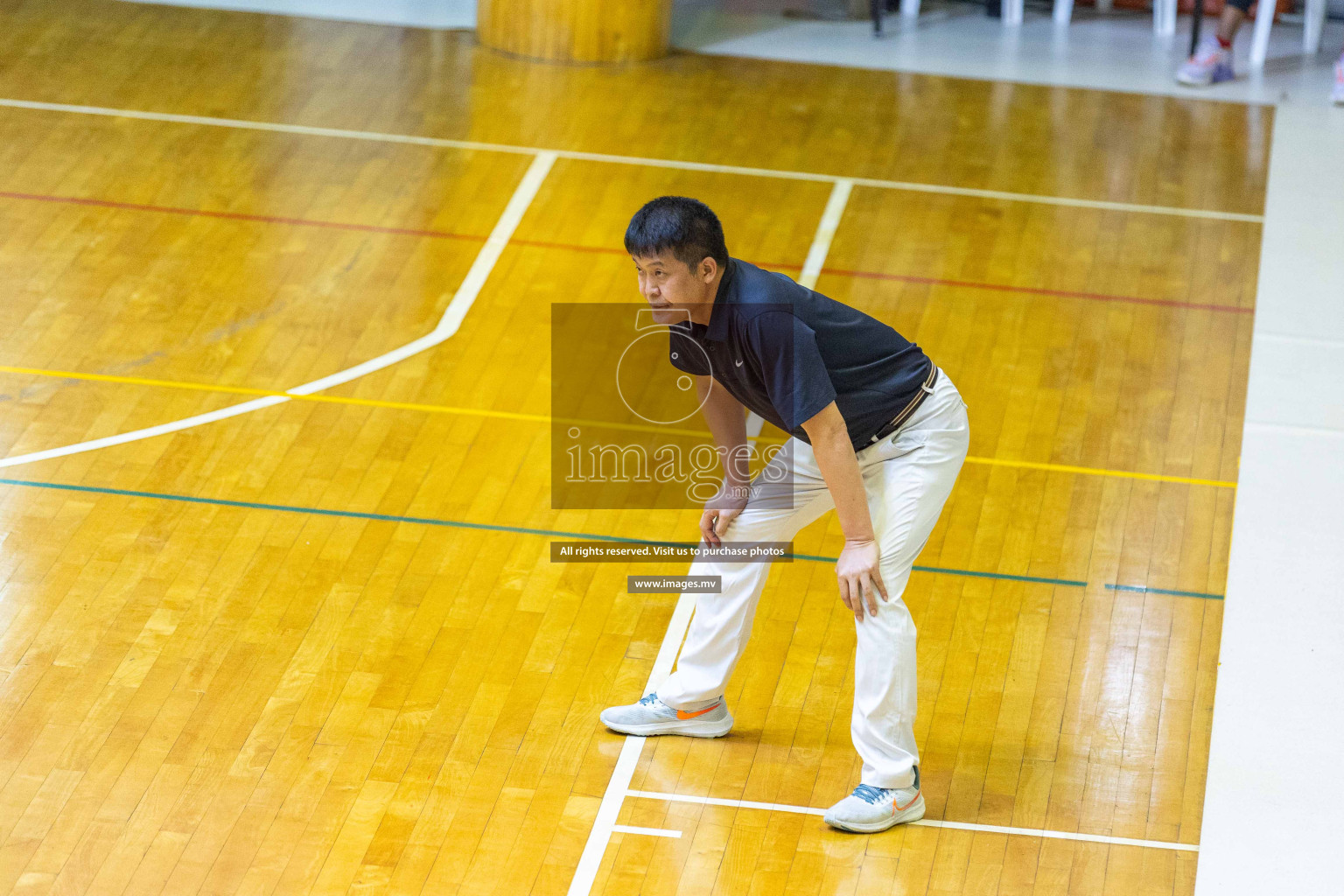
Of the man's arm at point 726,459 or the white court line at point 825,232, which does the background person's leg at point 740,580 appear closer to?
the man's arm at point 726,459

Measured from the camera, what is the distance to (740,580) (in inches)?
126

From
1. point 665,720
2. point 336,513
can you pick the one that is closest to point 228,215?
point 336,513

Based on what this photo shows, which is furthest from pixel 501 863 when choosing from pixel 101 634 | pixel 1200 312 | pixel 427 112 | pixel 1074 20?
pixel 1074 20

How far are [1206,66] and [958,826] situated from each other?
5.26 m

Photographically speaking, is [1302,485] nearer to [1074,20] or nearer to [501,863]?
[501,863]

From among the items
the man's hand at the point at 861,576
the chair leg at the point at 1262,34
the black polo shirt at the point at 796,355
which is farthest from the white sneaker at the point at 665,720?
the chair leg at the point at 1262,34

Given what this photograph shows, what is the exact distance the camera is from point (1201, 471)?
455 centimetres

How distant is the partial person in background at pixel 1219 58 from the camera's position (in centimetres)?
741

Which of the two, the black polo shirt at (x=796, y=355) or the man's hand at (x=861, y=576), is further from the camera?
the man's hand at (x=861, y=576)

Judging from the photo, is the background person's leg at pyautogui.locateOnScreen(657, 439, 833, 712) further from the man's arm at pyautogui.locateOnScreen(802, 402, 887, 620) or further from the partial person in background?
the partial person in background

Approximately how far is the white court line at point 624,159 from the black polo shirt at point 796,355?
11.0ft

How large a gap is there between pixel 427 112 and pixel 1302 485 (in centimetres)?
398

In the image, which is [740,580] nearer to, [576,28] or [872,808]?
[872,808]

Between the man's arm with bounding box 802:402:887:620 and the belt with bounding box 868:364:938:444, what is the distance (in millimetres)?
87
